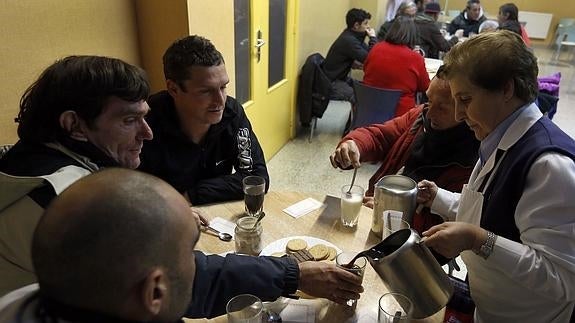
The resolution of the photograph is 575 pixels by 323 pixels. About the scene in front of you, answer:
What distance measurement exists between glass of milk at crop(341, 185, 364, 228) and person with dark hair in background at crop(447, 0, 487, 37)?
18.7 feet

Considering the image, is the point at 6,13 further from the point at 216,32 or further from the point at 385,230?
the point at 385,230

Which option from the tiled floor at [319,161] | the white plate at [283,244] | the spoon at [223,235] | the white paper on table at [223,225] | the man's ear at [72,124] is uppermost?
the man's ear at [72,124]

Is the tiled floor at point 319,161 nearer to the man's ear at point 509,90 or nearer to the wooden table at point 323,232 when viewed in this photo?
the wooden table at point 323,232

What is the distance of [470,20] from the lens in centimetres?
643

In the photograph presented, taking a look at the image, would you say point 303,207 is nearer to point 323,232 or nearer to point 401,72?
point 323,232

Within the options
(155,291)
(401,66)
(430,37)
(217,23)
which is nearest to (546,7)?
(430,37)

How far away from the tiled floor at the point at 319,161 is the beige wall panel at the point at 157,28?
1.36 m

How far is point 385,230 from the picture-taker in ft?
4.40

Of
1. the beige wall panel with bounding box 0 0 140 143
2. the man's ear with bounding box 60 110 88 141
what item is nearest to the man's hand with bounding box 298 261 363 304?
the man's ear with bounding box 60 110 88 141

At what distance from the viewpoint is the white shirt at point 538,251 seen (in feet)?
3.50

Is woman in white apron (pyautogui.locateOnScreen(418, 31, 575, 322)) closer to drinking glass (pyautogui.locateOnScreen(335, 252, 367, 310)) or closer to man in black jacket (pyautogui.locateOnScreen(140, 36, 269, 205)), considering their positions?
drinking glass (pyautogui.locateOnScreen(335, 252, 367, 310))

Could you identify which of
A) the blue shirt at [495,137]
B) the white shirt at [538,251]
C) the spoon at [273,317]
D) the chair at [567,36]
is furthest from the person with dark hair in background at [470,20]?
the spoon at [273,317]

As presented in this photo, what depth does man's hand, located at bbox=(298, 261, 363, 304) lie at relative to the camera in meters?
1.09

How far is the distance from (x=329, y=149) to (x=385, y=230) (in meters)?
2.80
